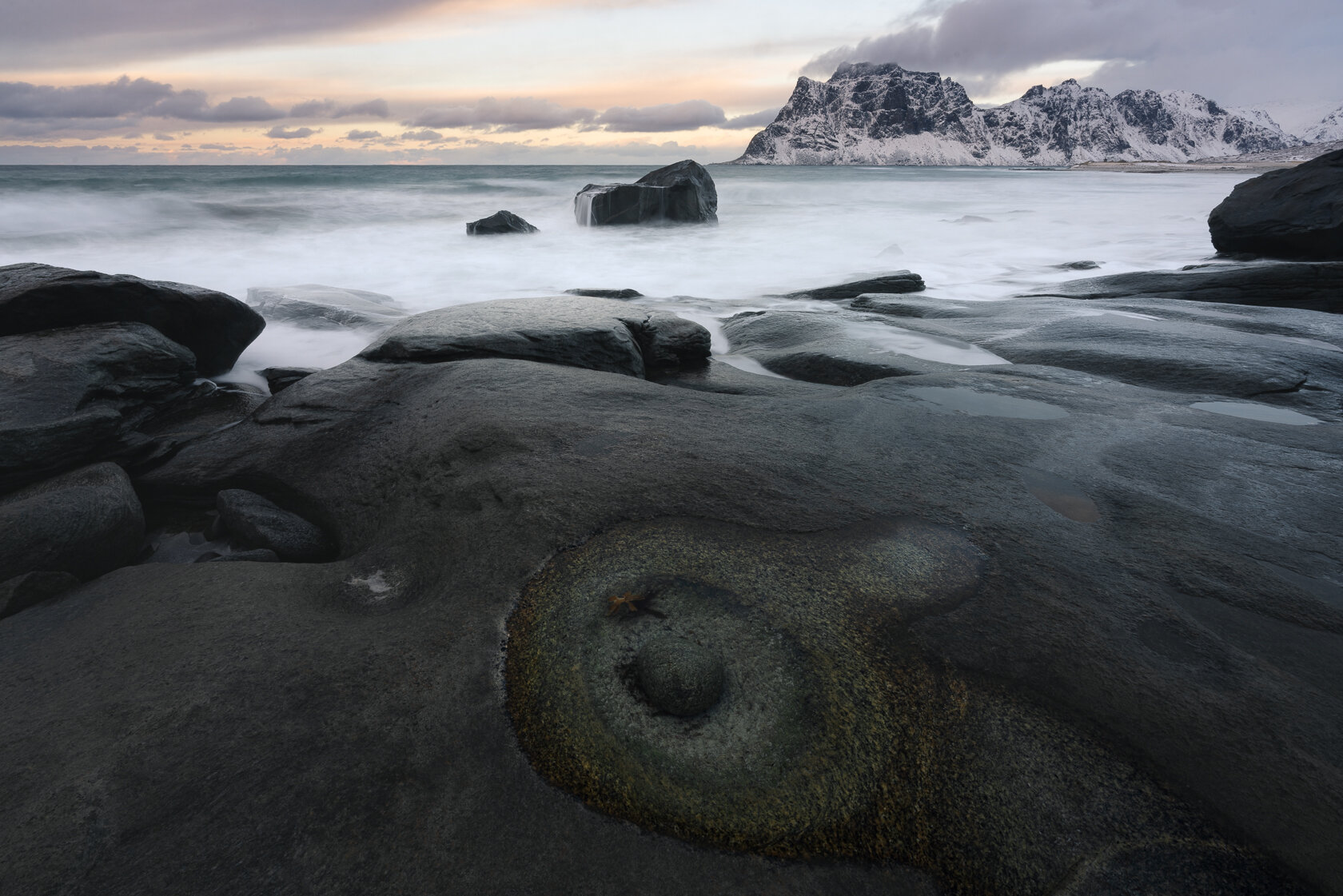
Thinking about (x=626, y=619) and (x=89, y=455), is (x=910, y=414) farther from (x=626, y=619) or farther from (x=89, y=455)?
(x=89, y=455)

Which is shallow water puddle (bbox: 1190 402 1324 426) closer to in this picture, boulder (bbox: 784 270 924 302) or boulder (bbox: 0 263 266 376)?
boulder (bbox: 784 270 924 302)

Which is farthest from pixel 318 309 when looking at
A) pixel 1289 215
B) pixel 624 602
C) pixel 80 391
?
pixel 1289 215

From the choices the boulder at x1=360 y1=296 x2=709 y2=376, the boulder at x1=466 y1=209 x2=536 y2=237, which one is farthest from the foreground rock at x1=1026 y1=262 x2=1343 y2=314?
the boulder at x1=466 y1=209 x2=536 y2=237

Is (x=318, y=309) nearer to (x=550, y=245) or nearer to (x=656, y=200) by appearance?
(x=550, y=245)

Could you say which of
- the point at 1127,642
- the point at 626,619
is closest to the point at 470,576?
the point at 626,619

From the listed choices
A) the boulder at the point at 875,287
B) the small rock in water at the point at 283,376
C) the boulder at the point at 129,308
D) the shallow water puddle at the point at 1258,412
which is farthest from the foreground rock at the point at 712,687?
the boulder at the point at 875,287

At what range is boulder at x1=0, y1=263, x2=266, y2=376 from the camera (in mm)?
3408

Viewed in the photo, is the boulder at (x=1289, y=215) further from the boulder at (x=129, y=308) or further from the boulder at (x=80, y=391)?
the boulder at (x=80, y=391)

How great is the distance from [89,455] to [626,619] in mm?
2760

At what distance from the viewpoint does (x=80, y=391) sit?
303 centimetres

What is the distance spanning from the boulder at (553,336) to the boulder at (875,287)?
3782mm

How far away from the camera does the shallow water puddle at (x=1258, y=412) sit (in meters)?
3.44

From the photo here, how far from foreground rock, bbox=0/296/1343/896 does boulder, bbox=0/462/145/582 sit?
253 mm

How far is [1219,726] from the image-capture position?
1498 millimetres
